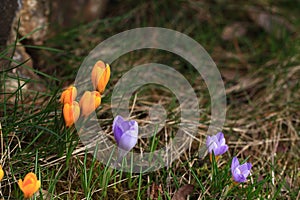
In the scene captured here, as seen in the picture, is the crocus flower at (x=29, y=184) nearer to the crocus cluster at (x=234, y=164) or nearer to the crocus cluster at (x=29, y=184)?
the crocus cluster at (x=29, y=184)

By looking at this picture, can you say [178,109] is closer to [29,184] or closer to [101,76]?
[101,76]

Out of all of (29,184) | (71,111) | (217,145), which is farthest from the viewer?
(217,145)

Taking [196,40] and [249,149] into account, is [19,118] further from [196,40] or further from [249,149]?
[196,40]

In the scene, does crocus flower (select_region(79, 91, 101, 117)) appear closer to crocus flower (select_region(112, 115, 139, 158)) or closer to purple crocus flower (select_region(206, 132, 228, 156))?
crocus flower (select_region(112, 115, 139, 158))

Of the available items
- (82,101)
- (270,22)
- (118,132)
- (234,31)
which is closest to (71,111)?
(82,101)

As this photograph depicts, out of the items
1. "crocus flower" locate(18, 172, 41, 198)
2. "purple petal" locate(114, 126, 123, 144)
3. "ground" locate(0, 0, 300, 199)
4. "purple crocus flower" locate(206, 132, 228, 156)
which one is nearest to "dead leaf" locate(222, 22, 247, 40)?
"ground" locate(0, 0, 300, 199)

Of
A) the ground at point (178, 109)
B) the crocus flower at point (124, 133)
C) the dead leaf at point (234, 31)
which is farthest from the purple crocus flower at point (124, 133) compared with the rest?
the dead leaf at point (234, 31)
